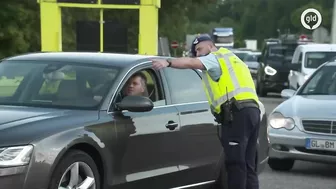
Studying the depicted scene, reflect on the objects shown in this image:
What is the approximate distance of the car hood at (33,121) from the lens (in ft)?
20.7

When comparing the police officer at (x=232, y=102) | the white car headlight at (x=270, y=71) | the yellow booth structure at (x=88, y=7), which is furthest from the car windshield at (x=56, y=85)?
the white car headlight at (x=270, y=71)

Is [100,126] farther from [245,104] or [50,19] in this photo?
[50,19]

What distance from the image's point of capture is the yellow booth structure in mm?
21531

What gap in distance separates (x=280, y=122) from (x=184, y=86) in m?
3.05

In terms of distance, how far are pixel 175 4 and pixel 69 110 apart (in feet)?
126

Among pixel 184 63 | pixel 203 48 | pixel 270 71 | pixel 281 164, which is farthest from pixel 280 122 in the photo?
pixel 270 71

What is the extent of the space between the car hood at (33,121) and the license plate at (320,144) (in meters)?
4.43

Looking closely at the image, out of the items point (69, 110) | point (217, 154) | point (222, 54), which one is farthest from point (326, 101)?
point (69, 110)

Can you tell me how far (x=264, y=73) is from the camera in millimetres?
30031

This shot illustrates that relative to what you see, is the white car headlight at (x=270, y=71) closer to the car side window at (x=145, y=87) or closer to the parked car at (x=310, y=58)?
the parked car at (x=310, y=58)

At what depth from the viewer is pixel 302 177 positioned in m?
11.1

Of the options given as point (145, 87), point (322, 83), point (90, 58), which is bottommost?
point (322, 83)

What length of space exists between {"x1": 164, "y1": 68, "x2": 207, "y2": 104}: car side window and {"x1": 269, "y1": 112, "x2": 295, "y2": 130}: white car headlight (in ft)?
8.50

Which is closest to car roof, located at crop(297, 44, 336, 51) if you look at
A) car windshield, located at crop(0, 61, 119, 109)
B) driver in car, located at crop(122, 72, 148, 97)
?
driver in car, located at crop(122, 72, 148, 97)
